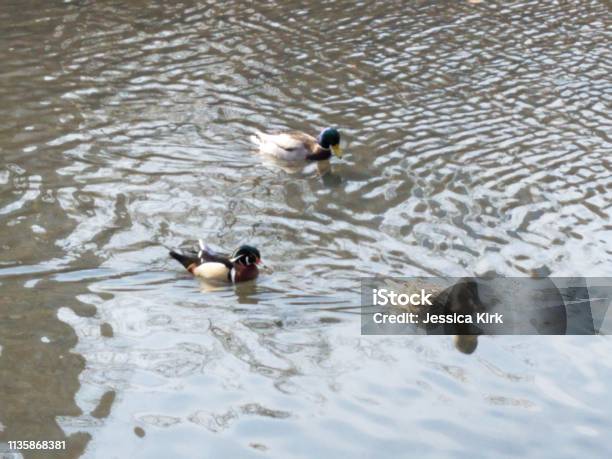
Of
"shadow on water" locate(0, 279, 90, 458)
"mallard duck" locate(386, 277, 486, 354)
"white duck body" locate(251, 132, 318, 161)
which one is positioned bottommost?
"white duck body" locate(251, 132, 318, 161)

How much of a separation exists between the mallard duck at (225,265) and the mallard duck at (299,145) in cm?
278

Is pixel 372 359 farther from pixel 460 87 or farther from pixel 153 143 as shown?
pixel 460 87

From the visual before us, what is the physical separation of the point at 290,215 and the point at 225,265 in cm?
156

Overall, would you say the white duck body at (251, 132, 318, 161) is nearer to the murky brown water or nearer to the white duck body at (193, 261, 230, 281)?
the murky brown water

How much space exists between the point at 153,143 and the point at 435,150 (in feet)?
10.5

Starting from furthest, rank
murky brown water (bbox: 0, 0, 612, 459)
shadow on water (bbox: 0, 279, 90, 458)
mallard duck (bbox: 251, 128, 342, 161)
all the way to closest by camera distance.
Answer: mallard duck (bbox: 251, 128, 342, 161)
murky brown water (bbox: 0, 0, 612, 459)
shadow on water (bbox: 0, 279, 90, 458)

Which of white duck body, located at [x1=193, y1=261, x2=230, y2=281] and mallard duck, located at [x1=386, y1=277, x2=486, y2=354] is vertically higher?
white duck body, located at [x1=193, y1=261, x2=230, y2=281]

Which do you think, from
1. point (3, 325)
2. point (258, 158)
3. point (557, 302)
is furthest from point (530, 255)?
point (3, 325)

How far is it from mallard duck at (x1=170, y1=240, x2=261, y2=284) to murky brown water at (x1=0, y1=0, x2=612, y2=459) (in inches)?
5.3

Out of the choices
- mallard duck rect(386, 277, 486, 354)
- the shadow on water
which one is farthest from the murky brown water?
mallard duck rect(386, 277, 486, 354)

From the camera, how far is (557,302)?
8.28m

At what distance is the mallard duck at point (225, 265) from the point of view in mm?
8422

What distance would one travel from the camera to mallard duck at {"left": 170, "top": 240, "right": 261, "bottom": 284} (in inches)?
332

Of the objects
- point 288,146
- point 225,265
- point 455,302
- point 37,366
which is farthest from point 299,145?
point 37,366
